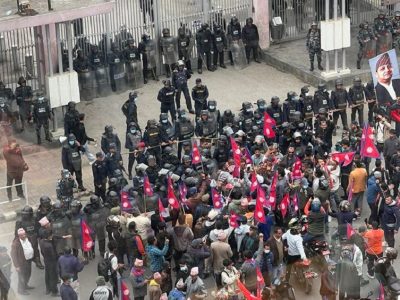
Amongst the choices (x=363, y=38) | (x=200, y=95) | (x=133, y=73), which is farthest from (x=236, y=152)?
(x=363, y=38)

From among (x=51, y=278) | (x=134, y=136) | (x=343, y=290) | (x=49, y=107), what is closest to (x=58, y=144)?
(x=49, y=107)

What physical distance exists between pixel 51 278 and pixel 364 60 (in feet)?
43.4

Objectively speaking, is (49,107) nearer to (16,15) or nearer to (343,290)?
(16,15)

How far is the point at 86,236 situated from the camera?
970 inches

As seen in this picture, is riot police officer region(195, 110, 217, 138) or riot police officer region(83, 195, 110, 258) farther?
riot police officer region(195, 110, 217, 138)

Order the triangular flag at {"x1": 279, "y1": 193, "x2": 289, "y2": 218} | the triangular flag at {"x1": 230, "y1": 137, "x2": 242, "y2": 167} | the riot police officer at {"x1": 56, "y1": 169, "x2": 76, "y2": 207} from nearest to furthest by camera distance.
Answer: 1. the triangular flag at {"x1": 279, "y1": 193, "x2": 289, "y2": 218}
2. the riot police officer at {"x1": 56, "y1": 169, "x2": 76, "y2": 207}
3. the triangular flag at {"x1": 230, "y1": 137, "x2": 242, "y2": 167}

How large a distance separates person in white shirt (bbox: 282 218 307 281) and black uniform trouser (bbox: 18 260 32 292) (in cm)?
461

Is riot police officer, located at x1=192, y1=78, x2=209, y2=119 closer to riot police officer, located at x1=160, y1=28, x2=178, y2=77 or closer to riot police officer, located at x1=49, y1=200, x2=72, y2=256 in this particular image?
riot police officer, located at x1=160, y1=28, x2=178, y2=77

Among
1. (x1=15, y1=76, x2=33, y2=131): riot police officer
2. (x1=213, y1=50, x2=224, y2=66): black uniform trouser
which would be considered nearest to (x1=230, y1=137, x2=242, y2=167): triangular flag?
(x1=15, y1=76, x2=33, y2=131): riot police officer

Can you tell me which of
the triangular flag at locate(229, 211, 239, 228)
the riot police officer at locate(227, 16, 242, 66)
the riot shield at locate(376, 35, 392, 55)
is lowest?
the triangular flag at locate(229, 211, 239, 228)

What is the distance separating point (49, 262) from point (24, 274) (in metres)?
0.53

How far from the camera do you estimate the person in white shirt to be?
23812 mm

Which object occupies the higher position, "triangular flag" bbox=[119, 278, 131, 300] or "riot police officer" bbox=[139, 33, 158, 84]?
"riot police officer" bbox=[139, 33, 158, 84]

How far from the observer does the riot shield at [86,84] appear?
33.0m
